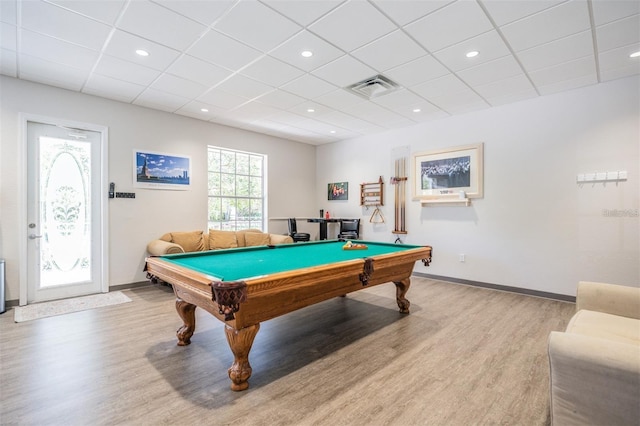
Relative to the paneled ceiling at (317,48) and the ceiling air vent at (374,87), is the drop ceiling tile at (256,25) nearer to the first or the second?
the paneled ceiling at (317,48)

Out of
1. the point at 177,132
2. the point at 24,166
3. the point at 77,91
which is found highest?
the point at 77,91

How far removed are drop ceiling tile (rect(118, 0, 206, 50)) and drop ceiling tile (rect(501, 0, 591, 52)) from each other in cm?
293

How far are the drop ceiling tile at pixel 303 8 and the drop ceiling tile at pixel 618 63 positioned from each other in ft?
10.1

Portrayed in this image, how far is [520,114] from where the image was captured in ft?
15.0

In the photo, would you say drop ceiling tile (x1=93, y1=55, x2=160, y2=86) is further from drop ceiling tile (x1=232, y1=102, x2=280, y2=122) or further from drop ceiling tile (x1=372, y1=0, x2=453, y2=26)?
drop ceiling tile (x1=372, y1=0, x2=453, y2=26)

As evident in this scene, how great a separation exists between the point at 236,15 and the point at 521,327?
4.19 meters

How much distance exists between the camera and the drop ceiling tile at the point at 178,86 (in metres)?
3.87

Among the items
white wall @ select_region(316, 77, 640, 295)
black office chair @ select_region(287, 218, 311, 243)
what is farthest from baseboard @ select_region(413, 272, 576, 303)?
black office chair @ select_region(287, 218, 311, 243)

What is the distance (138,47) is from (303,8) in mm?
1855

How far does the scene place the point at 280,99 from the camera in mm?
4551

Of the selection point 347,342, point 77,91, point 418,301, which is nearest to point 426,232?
point 418,301

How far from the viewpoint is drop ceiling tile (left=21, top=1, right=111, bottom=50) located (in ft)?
8.28

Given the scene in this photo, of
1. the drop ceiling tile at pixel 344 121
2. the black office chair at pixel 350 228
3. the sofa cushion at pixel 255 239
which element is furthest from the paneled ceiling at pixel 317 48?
the black office chair at pixel 350 228

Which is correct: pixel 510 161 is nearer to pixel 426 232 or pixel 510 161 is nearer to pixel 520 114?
pixel 520 114
